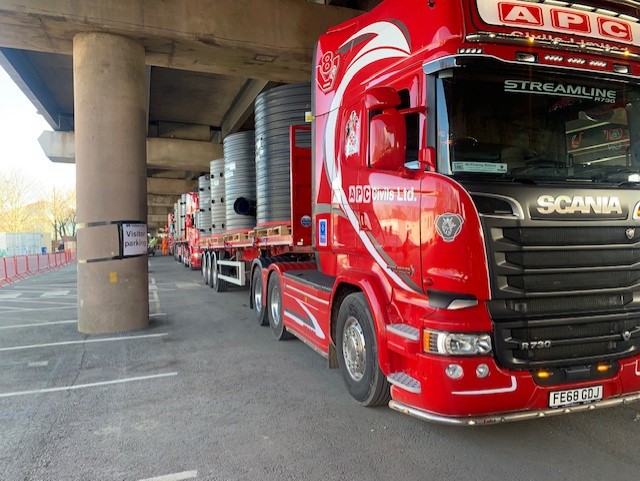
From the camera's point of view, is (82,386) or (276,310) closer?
(82,386)

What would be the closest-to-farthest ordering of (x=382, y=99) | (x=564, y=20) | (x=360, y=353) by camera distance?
(x=564, y=20)
(x=382, y=99)
(x=360, y=353)

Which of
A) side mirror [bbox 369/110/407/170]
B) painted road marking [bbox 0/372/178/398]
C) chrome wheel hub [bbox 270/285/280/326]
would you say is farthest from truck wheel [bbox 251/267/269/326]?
side mirror [bbox 369/110/407/170]

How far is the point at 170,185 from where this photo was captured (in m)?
44.5

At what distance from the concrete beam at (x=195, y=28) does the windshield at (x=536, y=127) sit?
22.0 ft

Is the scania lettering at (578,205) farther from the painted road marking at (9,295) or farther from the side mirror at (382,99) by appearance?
the painted road marking at (9,295)

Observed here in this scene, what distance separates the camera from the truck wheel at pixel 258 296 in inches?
328

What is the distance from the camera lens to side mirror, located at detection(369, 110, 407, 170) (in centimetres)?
354

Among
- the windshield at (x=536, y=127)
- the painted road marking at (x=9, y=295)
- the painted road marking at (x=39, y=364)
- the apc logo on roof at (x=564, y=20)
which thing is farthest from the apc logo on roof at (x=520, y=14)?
the painted road marking at (x=9, y=295)

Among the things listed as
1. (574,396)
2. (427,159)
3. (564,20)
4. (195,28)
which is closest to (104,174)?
(195,28)

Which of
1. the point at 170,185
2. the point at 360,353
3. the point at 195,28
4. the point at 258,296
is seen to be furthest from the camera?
the point at 170,185

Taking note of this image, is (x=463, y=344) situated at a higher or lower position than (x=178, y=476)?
higher

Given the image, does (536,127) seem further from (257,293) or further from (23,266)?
(23,266)

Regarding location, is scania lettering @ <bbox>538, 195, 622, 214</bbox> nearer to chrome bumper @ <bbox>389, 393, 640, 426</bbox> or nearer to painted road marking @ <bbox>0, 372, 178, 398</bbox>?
chrome bumper @ <bbox>389, 393, 640, 426</bbox>

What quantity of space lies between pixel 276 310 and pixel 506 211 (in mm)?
4888
